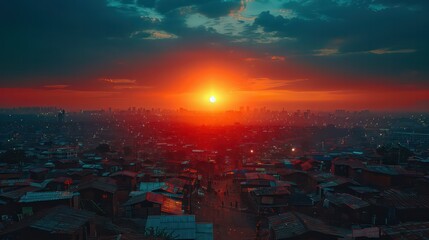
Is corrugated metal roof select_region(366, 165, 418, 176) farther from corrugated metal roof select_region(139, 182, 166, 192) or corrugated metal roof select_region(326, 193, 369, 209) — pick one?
corrugated metal roof select_region(139, 182, 166, 192)

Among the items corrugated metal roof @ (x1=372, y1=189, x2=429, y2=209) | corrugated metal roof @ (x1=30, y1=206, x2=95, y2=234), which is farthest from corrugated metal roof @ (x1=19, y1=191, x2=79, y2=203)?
corrugated metal roof @ (x1=372, y1=189, x2=429, y2=209)

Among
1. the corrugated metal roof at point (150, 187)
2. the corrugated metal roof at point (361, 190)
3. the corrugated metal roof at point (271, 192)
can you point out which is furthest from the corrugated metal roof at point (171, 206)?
the corrugated metal roof at point (361, 190)

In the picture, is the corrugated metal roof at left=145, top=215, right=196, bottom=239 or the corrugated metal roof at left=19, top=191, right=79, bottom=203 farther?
the corrugated metal roof at left=19, top=191, right=79, bottom=203

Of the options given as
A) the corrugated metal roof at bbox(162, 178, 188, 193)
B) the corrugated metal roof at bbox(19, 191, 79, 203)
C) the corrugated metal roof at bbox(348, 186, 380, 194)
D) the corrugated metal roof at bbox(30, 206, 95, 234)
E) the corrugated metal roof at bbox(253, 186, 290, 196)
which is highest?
the corrugated metal roof at bbox(30, 206, 95, 234)

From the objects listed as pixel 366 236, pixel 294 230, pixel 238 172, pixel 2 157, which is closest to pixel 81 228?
pixel 294 230

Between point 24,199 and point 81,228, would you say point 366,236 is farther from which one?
point 24,199

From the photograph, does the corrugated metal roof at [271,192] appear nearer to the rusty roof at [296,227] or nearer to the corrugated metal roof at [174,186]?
the rusty roof at [296,227]
